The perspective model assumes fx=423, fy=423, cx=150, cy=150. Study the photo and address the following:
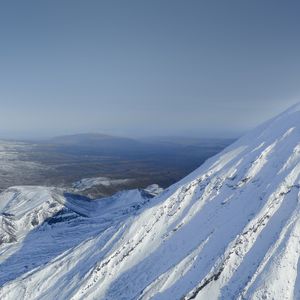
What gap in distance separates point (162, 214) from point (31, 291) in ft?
122

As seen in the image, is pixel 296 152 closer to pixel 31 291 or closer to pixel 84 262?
pixel 84 262

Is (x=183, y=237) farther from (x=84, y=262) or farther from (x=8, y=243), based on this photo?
(x=8, y=243)

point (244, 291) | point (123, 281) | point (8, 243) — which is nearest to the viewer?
point (244, 291)

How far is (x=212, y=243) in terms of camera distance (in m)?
89.8

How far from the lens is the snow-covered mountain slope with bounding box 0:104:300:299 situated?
79125 millimetres

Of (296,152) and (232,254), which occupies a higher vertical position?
(296,152)

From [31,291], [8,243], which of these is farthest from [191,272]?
[8,243]

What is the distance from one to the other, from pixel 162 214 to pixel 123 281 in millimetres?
20889

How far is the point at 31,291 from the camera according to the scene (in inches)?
4075

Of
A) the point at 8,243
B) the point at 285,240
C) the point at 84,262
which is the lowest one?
the point at 8,243

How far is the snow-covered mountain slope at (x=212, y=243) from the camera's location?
260ft

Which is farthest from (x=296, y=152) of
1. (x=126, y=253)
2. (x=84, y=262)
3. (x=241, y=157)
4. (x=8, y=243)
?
(x=8, y=243)

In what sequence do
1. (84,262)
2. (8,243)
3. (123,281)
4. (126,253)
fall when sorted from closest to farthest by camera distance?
(123,281), (126,253), (84,262), (8,243)

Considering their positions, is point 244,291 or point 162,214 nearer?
point 244,291
